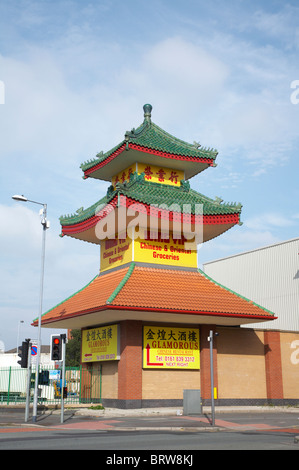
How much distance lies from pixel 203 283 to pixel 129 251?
5135 millimetres

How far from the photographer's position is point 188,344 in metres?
31.6

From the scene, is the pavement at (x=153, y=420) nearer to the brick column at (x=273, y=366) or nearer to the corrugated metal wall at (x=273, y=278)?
the brick column at (x=273, y=366)

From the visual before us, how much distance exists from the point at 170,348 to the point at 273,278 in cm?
2634

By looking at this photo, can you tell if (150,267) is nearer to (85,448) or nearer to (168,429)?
(168,429)

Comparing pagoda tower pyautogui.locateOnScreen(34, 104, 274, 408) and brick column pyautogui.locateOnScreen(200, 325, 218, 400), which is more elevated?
pagoda tower pyautogui.locateOnScreen(34, 104, 274, 408)

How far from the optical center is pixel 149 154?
33469mm

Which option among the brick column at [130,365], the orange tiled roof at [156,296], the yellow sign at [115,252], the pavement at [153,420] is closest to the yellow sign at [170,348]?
the brick column at [130,365]

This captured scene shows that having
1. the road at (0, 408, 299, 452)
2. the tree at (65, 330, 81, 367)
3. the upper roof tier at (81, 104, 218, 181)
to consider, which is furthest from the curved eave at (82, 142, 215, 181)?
the tree at (65, 330, 81, 367)

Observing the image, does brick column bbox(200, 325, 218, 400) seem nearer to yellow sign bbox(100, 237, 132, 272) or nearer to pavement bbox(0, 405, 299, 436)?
pavement bbox(0, 405, 299, 436)

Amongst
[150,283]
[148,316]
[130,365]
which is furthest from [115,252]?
[130,365]

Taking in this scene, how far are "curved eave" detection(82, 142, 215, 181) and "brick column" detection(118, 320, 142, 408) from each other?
10.6m

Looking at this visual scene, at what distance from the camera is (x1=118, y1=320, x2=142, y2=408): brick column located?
2867 centimetres

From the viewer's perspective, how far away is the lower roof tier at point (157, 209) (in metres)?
30.4

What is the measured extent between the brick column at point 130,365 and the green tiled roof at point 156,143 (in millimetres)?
11262
